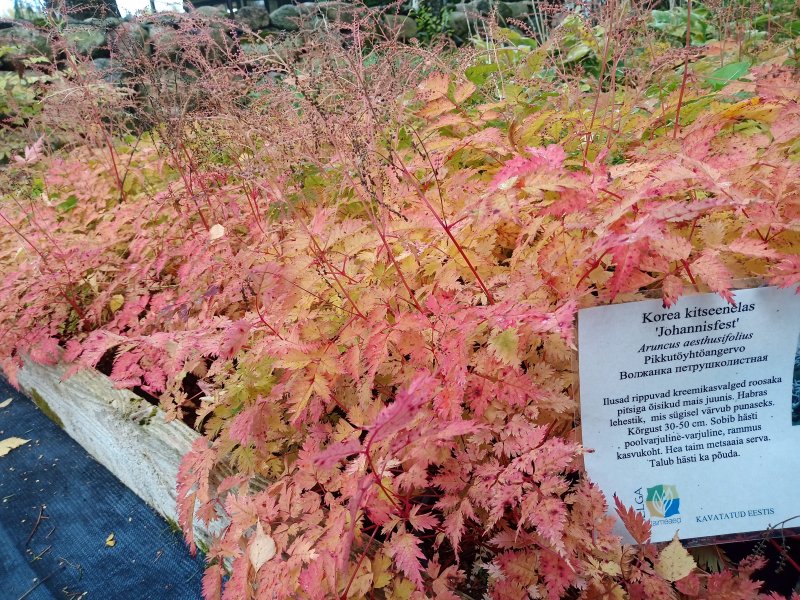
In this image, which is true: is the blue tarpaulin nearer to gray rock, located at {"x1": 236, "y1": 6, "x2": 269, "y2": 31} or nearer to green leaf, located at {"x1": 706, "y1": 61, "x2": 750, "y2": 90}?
green leaf, located at {"x1": 706, "y1": 61, "x2": 750, "y2": 90}

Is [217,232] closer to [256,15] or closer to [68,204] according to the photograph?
[68,204]

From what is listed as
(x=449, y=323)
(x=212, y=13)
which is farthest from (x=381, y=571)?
(x=212, y=13)

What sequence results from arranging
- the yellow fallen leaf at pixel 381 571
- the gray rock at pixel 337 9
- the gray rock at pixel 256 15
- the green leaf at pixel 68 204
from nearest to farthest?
the yellow fallen leaf at pixel 381 571 < the gray rock at pixel 337 9 < the green leaf at pixel 68 204 < the gray rock at pixel 256 15

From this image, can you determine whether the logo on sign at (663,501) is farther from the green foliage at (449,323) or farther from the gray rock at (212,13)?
the gray rock at (212,13)

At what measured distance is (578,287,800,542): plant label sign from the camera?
82 cm

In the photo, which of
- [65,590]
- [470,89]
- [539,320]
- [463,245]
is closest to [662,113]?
[470,89]

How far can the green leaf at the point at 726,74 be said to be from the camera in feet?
5.14

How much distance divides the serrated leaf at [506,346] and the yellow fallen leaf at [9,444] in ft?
6.75

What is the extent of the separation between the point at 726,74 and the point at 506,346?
54.4 inches

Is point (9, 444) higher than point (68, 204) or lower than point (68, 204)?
lower

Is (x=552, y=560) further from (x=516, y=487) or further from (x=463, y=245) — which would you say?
(x=463, y=245)

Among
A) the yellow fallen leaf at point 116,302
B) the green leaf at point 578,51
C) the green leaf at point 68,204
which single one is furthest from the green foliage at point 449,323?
the green leaf at point 578,51

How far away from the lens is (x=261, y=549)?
93cm

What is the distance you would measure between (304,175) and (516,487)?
1.19 meters
